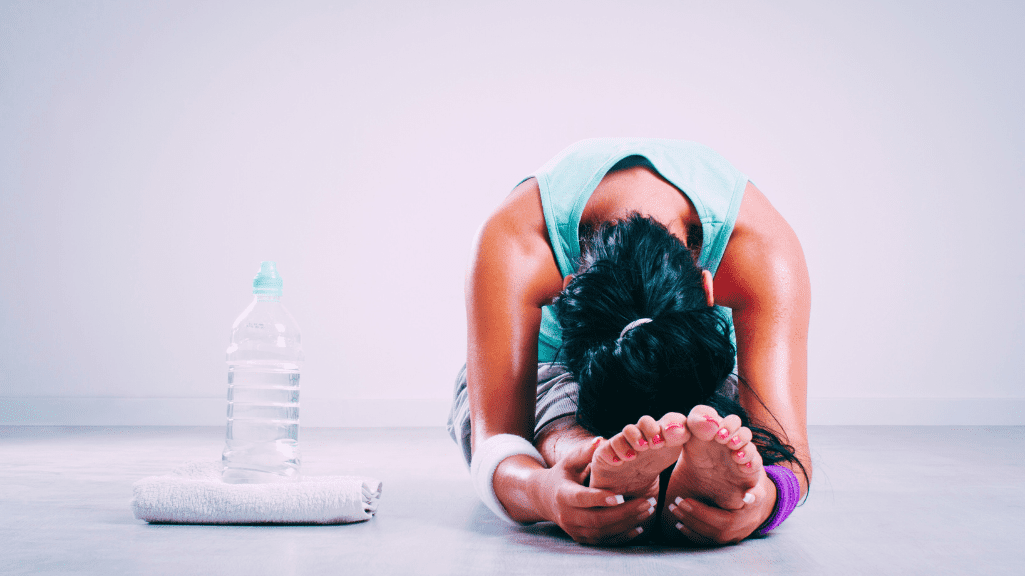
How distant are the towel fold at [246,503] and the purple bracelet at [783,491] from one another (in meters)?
0.49

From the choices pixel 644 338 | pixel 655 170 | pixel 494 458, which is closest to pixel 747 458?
pixel 644 338

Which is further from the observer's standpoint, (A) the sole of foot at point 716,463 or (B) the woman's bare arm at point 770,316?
(B) the woman's bare arm at point 770,316

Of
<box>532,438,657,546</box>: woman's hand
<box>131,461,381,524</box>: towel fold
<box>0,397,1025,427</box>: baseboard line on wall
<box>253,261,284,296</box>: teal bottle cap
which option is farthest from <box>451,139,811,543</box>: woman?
<box>0,397,1025,427</box>: baseboard line on wall

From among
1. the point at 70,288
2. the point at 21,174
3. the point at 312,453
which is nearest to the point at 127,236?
the point at 70,288

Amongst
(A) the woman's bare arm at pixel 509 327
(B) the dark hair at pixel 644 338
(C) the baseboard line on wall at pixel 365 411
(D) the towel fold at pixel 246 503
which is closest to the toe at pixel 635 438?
(B) the dark hair at pixel 644 338

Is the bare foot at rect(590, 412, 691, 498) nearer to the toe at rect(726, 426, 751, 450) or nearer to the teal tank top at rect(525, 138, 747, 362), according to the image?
the toe at rect(726, 426, 751, 450)

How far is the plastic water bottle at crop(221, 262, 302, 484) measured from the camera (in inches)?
44.6

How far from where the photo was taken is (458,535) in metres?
0.88

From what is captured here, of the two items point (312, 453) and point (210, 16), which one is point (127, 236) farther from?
point (312, 453)

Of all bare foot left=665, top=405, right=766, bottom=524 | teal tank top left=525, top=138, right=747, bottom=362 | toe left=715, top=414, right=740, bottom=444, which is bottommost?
bare foot left=665, top=405, right=766, bottom=524

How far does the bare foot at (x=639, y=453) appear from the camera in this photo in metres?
0.62

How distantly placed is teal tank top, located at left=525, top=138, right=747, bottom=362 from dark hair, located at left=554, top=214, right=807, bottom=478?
0.16m

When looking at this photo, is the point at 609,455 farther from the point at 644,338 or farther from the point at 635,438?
the point at 644,338

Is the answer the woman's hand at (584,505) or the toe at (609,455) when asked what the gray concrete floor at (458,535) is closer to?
the woman's hand at (584,505)
